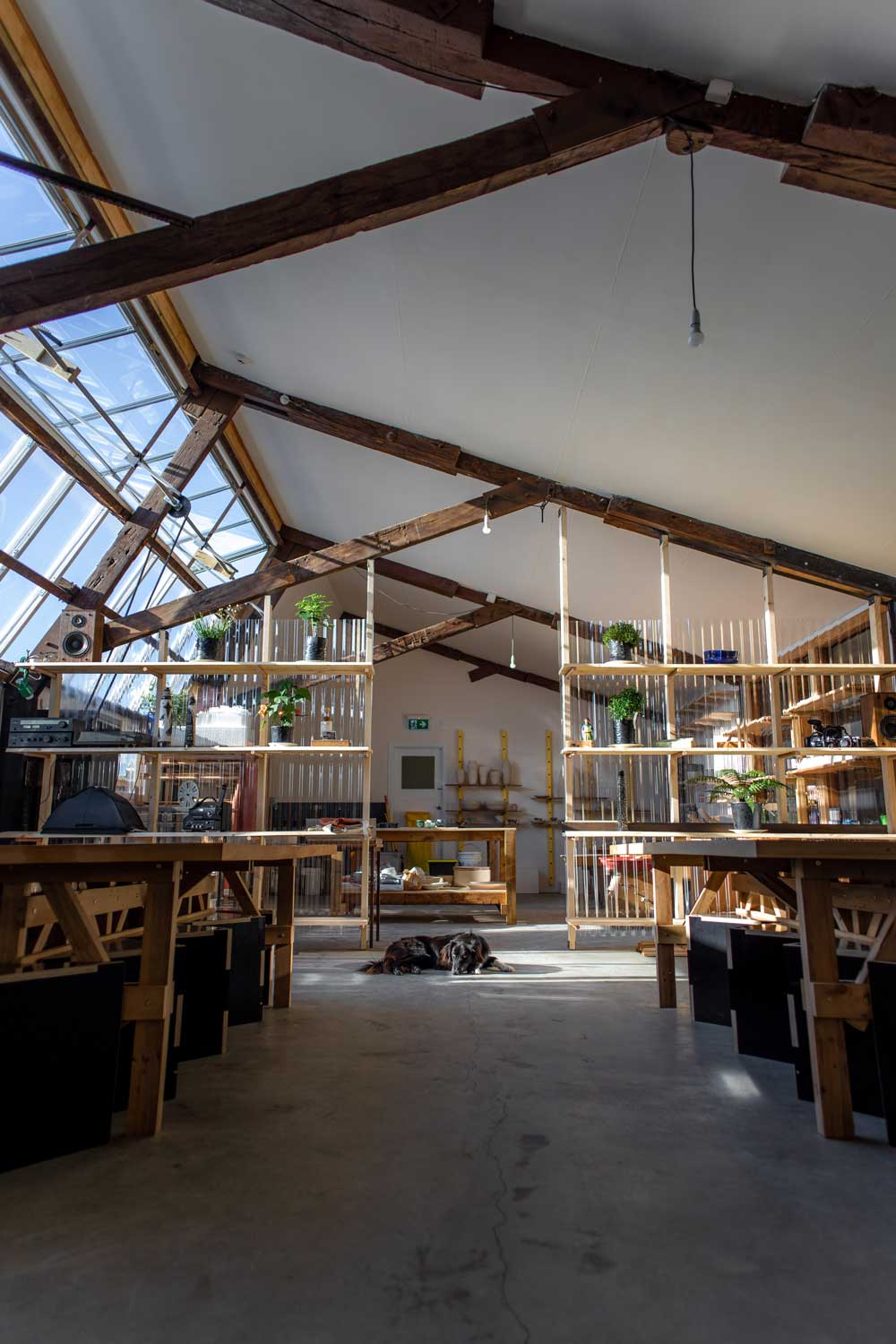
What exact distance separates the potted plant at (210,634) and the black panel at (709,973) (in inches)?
188

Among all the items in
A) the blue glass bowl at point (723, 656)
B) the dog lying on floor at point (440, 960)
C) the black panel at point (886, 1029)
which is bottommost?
the dog lying on floor at point (440, 960)

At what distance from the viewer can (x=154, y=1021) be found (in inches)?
90.8

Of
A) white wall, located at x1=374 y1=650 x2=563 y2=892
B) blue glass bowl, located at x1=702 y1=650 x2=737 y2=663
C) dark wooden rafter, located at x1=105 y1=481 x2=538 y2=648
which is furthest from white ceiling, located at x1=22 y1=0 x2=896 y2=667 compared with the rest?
white wall, located at x1=374 y1=650 x2=563 y2=892

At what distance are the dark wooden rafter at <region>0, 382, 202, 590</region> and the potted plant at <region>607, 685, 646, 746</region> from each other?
167 inches

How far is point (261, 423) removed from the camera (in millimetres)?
8016

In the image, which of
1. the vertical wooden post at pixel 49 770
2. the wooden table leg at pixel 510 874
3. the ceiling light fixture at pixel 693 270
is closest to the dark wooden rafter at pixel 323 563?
the vertical wooden post at pixel 49 770

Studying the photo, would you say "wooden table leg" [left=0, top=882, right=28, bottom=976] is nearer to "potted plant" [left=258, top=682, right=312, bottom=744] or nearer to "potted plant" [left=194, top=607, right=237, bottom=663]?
"potted plant" [left=258, top=682, right=312, bottom=744]

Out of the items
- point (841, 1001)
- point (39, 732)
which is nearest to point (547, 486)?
Answer: point (39, 732)

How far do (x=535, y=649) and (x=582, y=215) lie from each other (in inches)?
345

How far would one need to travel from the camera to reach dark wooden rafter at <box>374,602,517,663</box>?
10680 mm

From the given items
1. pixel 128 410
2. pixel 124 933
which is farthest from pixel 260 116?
pixel 124 933

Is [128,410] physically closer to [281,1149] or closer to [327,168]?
[327,168]

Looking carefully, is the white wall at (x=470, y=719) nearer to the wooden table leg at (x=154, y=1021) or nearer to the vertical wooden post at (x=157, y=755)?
the vertical wooden post at (x=157, y=755)

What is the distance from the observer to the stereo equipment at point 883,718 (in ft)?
21.5
